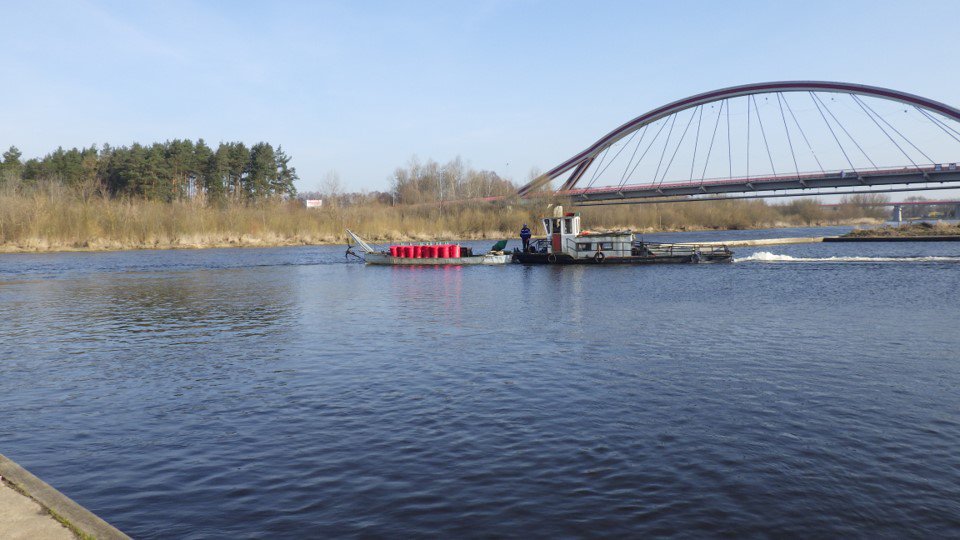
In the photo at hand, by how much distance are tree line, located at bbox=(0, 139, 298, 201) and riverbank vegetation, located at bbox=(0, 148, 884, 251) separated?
0.65 ft

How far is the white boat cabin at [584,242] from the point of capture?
1983 inches

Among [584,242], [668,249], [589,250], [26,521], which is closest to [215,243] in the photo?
[584,242]

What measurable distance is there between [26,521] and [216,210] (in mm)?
84576

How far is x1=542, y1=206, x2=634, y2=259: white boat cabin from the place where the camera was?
50375 millimetres

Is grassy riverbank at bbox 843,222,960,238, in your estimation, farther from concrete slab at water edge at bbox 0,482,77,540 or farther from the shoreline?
concrete slab at water edge at bbox 0,482,77,540

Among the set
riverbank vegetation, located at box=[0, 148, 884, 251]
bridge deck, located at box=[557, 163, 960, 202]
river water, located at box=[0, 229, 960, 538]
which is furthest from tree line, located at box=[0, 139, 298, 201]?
river water, located at box=[0, 229, 960, 538]

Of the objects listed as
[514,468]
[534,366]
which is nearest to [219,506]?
[514,468]

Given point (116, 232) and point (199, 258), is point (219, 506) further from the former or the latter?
point (116, 232)

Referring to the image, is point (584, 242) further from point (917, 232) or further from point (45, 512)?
point (917, 232)

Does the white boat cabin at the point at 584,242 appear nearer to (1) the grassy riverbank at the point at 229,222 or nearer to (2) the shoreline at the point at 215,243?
(2) the shoreline at the point at 215,243

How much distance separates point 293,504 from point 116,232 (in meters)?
77.0

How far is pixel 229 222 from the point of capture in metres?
83.4

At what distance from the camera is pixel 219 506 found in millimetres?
8023

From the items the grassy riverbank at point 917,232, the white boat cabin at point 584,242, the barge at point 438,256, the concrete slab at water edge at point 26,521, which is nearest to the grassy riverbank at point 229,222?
the barge at point 438,256
